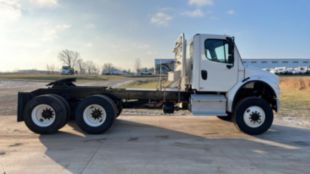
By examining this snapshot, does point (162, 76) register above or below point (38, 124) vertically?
above

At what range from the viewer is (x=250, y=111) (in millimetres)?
9695

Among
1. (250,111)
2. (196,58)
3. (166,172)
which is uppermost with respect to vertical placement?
(196,58)

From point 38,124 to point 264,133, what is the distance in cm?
661

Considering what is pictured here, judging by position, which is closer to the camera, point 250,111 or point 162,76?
point 250,111

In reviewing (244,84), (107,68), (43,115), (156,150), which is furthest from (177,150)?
(107,68)

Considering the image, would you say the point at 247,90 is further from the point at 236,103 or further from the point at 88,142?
the point at 88,142

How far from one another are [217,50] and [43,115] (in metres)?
5.42

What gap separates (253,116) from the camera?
9.70m

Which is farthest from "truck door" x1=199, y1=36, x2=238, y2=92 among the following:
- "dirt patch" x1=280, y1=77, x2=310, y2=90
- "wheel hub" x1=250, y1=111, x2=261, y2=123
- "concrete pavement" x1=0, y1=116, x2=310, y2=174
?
"dirt patch" x1=280, y1=77, x2=310, y2=90

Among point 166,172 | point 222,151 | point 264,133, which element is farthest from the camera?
point 264,133

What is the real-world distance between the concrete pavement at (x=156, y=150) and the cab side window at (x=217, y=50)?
2.19 meters

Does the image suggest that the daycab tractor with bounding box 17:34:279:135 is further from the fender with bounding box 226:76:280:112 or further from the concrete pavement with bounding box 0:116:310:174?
the concrete pavement with bounding box 0:116:310:174

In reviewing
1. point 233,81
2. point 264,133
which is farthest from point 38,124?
point 264,133

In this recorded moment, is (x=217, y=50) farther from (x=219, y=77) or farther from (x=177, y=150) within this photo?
(x=177, y=150)
